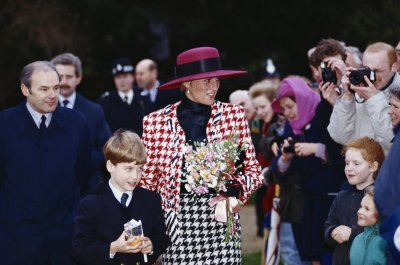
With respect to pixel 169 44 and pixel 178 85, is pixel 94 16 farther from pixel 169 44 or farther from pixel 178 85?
pixel 178 85

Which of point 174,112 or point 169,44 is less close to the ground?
point 169,44

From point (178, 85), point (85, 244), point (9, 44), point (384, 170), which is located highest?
point (9, 44)

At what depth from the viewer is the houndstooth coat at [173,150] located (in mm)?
6188

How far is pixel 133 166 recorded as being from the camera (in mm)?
5930

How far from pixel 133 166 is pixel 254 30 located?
16.8m

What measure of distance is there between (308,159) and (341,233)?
1.88 m

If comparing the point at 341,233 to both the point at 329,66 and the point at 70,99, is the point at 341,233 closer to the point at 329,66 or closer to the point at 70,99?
the point at 329,66

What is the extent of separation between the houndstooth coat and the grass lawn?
15.7 feet

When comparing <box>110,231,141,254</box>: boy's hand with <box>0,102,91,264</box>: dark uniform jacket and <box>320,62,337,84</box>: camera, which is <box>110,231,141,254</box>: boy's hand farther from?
<box>320,62,337,84</box>: camera

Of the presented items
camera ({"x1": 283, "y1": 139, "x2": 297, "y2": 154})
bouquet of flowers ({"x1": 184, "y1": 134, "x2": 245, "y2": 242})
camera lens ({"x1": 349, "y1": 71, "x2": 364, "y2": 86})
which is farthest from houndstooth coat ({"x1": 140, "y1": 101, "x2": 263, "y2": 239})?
camera ({"x1": 283, "y1": 139, "x2": 297, "y2": 154})

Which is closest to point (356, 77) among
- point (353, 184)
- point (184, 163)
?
point (353, 184)

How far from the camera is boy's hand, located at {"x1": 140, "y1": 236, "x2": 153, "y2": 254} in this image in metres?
5.77

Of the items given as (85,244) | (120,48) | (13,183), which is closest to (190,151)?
(85,244)

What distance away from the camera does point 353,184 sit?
6602 mm
